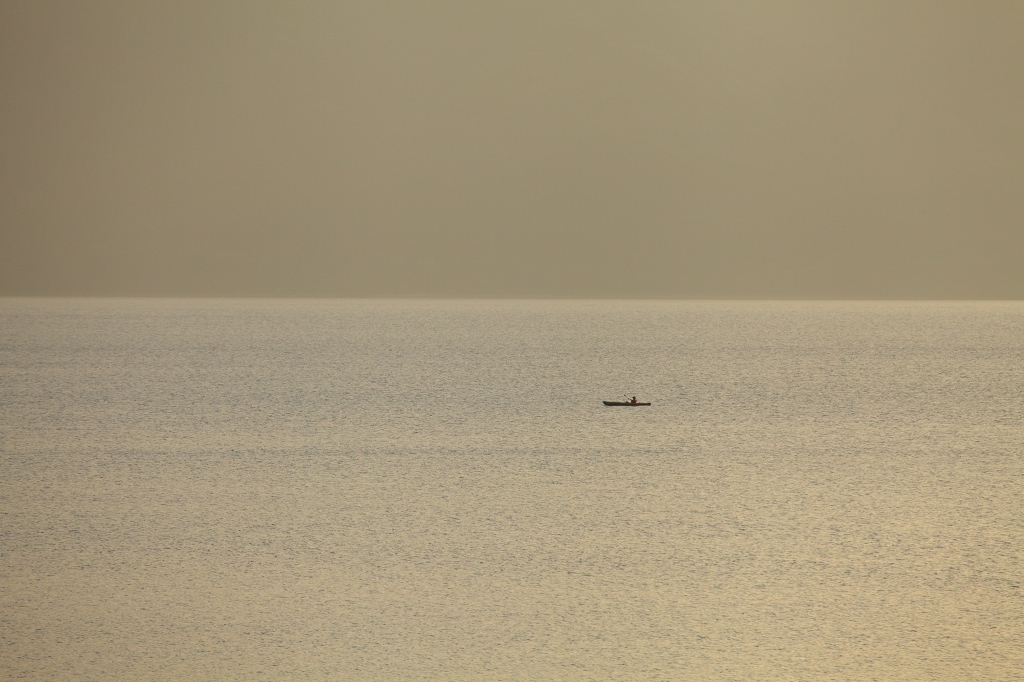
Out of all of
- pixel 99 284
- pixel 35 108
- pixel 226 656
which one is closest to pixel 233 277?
pixel 99 284

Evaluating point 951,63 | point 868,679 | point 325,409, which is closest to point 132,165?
point 325,409

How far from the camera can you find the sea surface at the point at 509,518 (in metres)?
1.51

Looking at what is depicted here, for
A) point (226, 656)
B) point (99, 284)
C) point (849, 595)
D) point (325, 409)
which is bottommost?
point (226, 656)

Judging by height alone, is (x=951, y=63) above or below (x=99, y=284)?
above

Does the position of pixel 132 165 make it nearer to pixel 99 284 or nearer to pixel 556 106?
pixel 99 284

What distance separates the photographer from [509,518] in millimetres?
2205

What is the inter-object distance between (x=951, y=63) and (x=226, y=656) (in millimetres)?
A: 11657

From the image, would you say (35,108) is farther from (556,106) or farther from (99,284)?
(556,106)

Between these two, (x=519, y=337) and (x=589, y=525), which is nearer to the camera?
(x=589, y=525)

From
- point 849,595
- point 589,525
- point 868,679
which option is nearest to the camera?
point 868,679

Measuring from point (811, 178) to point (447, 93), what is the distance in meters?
4.27

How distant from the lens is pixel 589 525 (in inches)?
85.5

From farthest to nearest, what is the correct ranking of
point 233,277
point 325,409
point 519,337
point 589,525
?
point 233,277
point 519,337
point 325,409
point 589,525

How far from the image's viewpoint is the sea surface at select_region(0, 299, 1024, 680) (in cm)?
151
